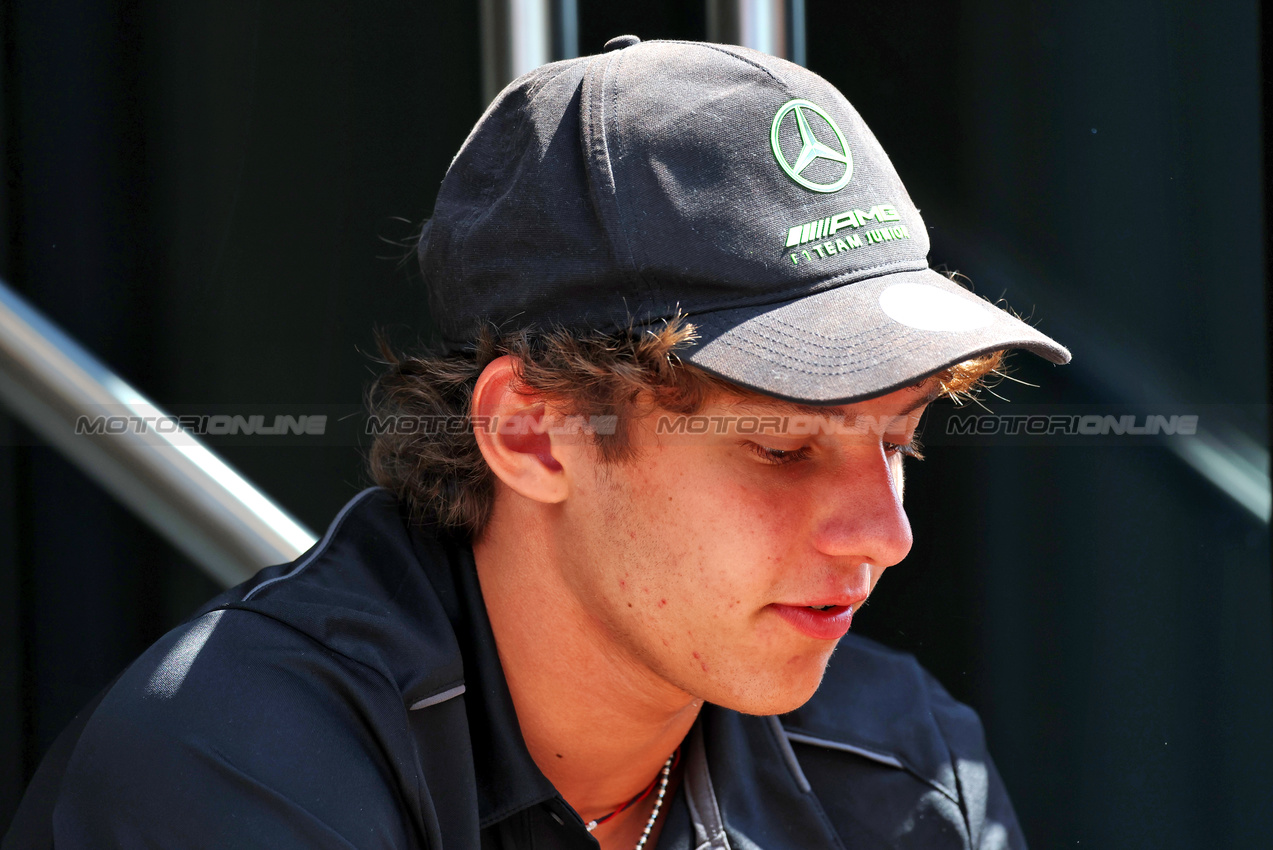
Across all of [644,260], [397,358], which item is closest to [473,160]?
[644,260]

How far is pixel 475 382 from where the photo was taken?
1.12m

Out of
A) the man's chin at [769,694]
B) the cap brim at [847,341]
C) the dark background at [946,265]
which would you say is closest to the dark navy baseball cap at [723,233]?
the cap brim at [847,341]

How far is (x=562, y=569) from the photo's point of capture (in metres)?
1.05

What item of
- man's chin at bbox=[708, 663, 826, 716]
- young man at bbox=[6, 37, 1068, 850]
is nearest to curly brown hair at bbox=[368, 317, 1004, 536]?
young man at bbox=[6, 37, 1068, 850]

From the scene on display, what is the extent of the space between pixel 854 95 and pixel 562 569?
34.5 inches

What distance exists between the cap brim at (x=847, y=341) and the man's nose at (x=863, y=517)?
122mm

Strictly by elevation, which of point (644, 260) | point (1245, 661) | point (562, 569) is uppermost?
point (644, 260)

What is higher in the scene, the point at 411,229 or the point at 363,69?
the point at 363,69

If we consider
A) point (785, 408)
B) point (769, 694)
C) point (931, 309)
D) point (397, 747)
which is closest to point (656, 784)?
point (769, 694)

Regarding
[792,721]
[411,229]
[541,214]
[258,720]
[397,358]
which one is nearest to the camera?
[258,720]

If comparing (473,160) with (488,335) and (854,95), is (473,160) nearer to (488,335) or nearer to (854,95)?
(488,335)

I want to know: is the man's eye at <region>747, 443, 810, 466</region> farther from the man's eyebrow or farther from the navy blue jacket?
the navy blue jacket

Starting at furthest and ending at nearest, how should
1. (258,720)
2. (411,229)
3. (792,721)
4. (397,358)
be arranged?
(411,229) < (397,358) < (792,721) < (258,720)

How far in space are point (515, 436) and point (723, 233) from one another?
0.29 metres
